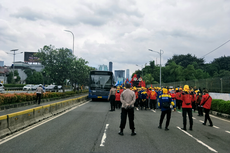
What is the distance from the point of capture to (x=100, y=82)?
2452 cm

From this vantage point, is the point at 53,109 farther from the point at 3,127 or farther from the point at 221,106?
the point at 221,106

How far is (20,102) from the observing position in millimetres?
18234

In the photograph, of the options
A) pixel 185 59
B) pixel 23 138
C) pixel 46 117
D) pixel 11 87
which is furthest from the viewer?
pixel 185 59

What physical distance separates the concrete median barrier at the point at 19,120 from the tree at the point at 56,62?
22892 mm

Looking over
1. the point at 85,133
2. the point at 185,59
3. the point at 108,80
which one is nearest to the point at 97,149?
the point at 85,133

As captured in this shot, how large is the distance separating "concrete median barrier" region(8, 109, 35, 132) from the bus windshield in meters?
14.8

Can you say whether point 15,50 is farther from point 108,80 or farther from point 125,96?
point 125,96

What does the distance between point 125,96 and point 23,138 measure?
3.64 metres

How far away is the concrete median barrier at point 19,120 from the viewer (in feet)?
25.4

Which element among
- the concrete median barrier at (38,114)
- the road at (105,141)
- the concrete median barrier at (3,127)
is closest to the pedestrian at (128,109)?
the road at (105,141)

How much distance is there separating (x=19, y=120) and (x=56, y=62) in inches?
970

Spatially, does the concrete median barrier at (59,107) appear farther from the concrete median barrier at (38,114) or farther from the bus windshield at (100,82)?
the bus windshield at (100,82)

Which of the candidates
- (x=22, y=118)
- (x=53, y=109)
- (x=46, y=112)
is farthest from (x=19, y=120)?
(x=53, y=109)

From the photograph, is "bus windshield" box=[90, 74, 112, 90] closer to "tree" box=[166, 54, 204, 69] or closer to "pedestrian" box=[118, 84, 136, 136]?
"pedestrian" box=[118, 84, 136, 136]
